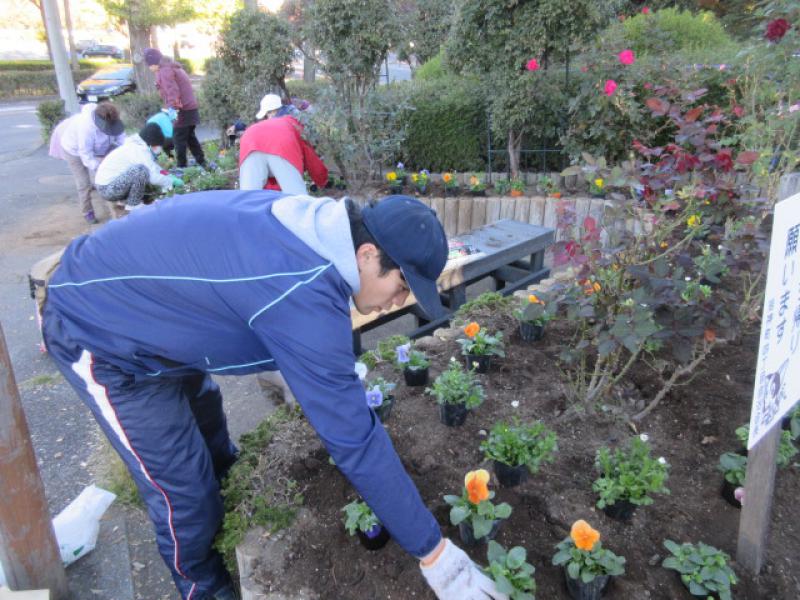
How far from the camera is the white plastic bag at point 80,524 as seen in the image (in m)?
2.37

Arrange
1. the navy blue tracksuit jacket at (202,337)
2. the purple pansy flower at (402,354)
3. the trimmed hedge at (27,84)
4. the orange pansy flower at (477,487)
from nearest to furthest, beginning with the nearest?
the navy blue tracksuit jacket at (202,337), the orange pansy flower at (477,487), the purple pansy flower at (402,354), the trimmed hedge at (27,84)

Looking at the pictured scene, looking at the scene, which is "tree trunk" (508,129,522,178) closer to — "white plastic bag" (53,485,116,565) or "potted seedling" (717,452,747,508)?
"potted seedling" (717,452,747,508)

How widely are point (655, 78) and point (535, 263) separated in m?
2.19

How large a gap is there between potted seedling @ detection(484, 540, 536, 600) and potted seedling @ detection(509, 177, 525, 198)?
4375 millimetres

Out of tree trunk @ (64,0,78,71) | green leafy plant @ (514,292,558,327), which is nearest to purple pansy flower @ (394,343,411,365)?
green leafy plant @ (514,292,558,327)

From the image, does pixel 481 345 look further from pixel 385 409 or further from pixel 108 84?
pixel 108 84

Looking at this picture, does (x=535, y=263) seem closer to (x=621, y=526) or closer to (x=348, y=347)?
(x=621, y=526)

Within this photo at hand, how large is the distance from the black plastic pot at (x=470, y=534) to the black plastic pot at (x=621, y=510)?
15.1 inches

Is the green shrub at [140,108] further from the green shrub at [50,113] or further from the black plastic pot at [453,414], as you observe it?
the black plastic pot at [453,414]

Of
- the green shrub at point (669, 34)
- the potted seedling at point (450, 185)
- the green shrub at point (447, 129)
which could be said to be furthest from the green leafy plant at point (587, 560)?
the green shrub at point (669, 34)

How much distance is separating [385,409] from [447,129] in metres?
4.66

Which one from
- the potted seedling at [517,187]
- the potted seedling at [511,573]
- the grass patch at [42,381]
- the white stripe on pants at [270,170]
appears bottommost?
the grass patch at [42,381]

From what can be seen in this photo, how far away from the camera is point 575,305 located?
2270 mm

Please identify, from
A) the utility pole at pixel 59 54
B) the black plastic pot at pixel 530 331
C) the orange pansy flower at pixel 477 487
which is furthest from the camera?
the utility pole at pixel 59 54
